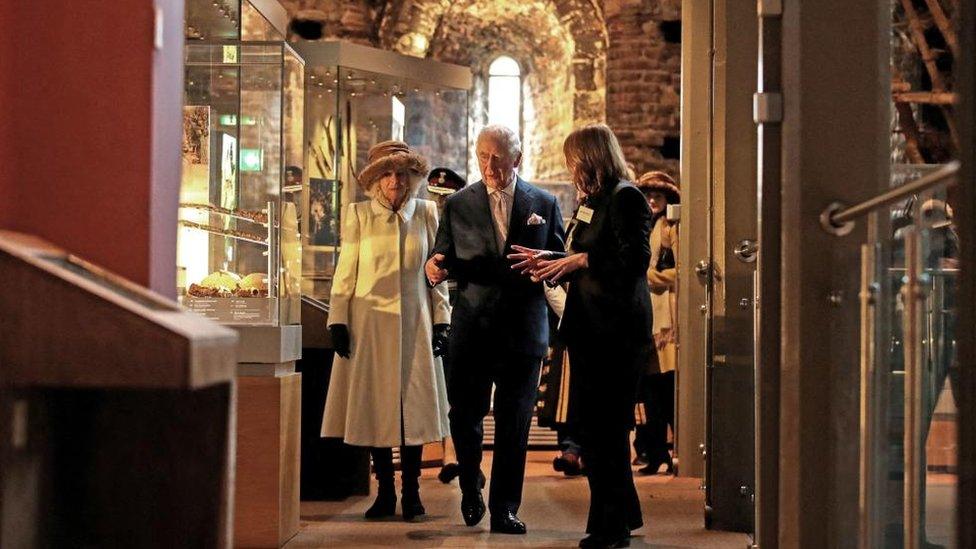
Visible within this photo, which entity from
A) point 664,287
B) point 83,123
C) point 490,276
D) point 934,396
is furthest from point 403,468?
point 83,123

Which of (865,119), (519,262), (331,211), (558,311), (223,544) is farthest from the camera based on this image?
(331,211)

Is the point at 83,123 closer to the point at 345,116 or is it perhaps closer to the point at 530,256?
the point at 530,256

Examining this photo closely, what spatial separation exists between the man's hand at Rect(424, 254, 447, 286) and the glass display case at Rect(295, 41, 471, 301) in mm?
2802

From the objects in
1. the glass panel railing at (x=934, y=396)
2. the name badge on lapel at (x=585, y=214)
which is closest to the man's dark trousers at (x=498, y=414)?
the name badge on lapel at (x=585, y=214)

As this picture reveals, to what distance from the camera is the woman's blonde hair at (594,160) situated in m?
5.10

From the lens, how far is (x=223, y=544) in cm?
181

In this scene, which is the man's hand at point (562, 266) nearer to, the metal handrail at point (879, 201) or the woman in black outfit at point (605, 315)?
the woman in black outfit at point (605, 315)

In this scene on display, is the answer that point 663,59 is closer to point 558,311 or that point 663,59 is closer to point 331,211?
point 331,211

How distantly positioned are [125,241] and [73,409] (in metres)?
0.28

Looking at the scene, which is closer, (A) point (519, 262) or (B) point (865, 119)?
(B) point (865, 119)

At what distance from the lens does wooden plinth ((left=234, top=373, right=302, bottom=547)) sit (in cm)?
512

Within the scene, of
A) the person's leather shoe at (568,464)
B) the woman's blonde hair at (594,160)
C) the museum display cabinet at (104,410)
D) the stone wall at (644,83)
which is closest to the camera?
the museum display cabinet at (104,410)

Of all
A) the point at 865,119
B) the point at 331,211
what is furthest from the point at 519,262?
the point at 331,211

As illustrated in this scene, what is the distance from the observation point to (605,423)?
16.5 feet
